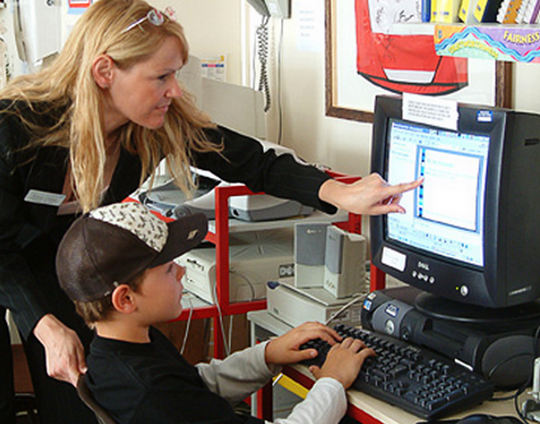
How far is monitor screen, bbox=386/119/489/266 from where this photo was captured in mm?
1521

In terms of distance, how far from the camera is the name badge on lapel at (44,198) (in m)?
1.76

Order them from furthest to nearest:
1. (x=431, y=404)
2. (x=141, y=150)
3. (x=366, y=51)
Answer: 1. (x=366, y=51)
2. (x=141, y=150)
3. (x=431, y=404)

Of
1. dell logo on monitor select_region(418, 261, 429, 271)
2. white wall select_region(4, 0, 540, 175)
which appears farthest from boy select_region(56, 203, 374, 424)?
white wall select_region(4, 0, 540, 175)

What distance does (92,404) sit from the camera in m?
1.32

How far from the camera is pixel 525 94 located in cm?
190

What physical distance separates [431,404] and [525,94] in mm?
875

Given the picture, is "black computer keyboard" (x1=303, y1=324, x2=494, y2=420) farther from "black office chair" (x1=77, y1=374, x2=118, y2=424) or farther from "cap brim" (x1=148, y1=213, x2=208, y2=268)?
"black office chair" (x1=77, y1=374, x2=118, y2=424)

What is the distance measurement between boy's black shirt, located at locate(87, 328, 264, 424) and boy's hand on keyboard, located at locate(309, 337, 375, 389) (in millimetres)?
182

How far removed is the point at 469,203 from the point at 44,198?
0.92 m

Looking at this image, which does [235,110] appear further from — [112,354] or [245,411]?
[112,354]

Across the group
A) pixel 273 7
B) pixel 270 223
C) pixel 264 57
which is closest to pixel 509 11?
pixel 270 223

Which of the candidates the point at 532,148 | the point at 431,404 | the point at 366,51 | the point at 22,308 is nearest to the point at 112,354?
the point at 22,308

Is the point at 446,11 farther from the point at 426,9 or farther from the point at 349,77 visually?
the point at 349,77

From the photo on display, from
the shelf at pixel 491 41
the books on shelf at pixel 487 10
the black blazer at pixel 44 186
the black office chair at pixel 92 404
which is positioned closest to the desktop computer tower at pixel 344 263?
the black blazer at pixel 44 186
